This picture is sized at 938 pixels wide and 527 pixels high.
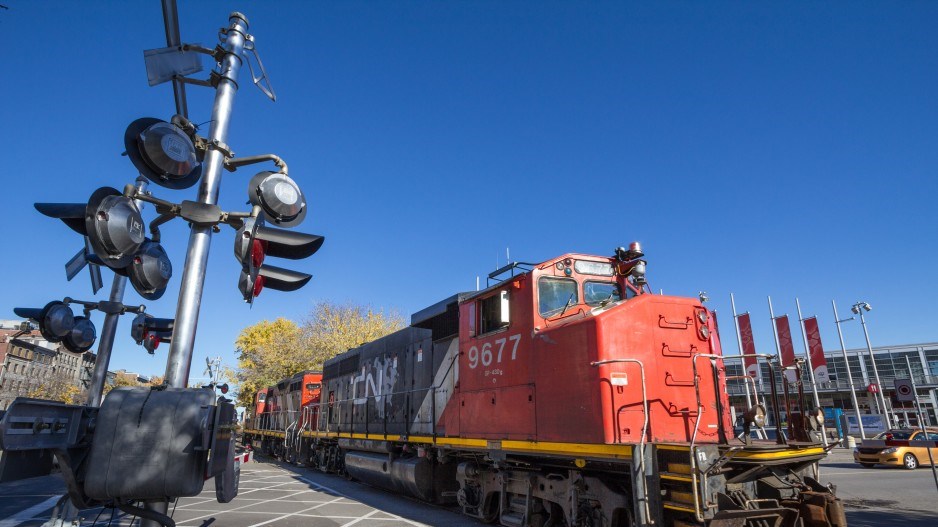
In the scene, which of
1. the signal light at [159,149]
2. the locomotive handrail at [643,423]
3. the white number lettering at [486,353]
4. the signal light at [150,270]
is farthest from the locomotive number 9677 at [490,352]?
the signal light at [159,149]

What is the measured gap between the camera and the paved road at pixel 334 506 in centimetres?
952

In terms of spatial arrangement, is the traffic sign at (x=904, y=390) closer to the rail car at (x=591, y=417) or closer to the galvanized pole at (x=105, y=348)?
the rail car at (x=591, y=417)

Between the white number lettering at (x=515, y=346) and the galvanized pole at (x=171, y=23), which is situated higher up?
the galvanized pole at (x=171, y=23)

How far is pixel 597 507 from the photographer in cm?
686

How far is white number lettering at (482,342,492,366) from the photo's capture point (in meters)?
8.77

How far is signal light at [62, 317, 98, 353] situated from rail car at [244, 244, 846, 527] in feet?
19.8

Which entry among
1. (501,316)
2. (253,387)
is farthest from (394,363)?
(253,387)

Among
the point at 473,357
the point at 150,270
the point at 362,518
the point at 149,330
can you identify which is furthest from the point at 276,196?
the point at 362,518

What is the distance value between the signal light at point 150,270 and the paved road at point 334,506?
4277mm

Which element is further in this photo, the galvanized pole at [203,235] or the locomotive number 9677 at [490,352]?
the locomotive number 9677 at [490,352]

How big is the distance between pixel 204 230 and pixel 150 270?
56.1 inches

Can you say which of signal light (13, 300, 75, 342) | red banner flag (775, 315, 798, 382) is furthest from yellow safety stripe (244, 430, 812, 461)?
red banner flag (775, 315, 798, 382)

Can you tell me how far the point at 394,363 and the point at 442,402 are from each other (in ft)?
11.7

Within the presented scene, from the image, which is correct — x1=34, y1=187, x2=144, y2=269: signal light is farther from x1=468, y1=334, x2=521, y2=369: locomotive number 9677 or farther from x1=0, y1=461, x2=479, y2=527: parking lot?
x1=0, y1=461, x2=479, y2=527: parking lot
